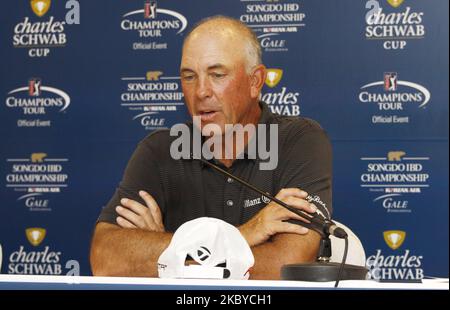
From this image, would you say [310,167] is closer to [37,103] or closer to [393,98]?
[393,98]

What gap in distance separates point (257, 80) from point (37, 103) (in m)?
1.44

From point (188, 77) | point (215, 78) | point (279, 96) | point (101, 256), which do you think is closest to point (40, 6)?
point (188, 77)

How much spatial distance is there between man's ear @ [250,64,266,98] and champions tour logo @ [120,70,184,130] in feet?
1.94

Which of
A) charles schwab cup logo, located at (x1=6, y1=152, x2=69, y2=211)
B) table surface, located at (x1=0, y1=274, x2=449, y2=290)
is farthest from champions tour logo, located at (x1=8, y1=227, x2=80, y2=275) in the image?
table surface, located at (x1=0, y1=274, x2=449, y2=290)

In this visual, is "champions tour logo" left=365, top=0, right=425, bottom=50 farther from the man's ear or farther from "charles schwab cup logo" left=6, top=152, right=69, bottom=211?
"charles schwab cup logo" left=6, top=152, right=69, bottom=211

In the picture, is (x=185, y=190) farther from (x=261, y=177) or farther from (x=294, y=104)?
(x=294, y=104)

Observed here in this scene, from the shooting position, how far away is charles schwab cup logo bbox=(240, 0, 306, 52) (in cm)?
425

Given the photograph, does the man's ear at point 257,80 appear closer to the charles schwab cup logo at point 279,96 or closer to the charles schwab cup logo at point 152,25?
the charles schwab cup logo at point 279,96

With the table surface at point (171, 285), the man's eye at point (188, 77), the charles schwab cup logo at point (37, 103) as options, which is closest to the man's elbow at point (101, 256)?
the man's eye at point (188, 77)

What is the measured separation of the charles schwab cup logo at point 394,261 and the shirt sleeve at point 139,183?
1.30 metres

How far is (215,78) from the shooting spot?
3.75m

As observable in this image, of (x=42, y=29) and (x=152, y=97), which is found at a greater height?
(x=42, y=29)
